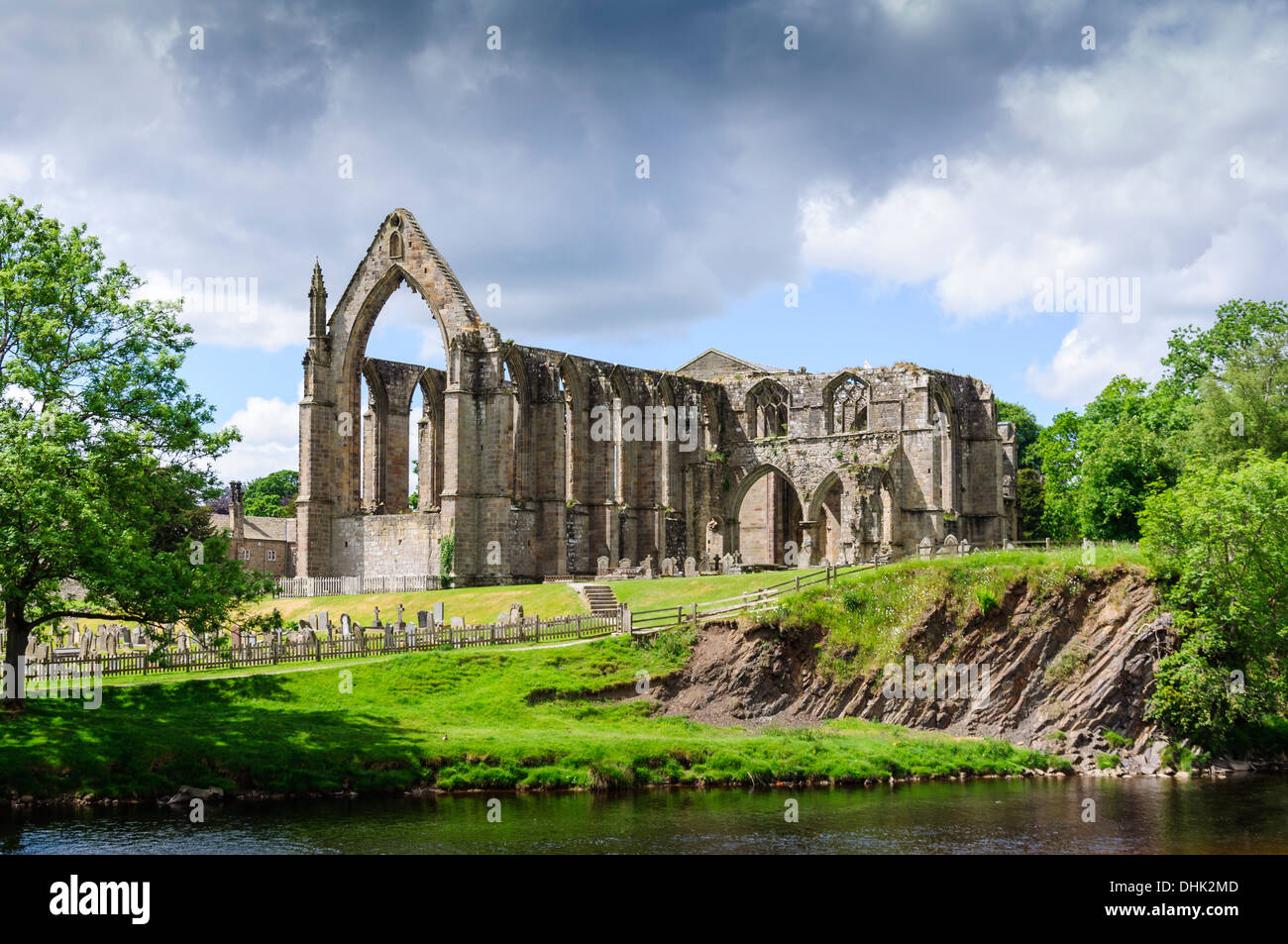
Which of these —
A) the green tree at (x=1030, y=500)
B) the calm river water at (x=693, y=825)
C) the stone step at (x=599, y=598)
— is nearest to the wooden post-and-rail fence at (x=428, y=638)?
the stone step at (x=599, y=598)

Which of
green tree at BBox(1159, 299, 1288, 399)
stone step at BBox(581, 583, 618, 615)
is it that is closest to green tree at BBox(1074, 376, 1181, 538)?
green tree at BBox(1159, 299, 1288, 399)

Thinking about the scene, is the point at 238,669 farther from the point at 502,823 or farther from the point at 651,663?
the point at 502,823

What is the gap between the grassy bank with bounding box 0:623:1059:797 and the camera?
91.7 ft

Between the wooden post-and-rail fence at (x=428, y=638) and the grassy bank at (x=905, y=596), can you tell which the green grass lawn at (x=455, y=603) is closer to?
the wooden post-and-rail fence at (x=428, y=638)

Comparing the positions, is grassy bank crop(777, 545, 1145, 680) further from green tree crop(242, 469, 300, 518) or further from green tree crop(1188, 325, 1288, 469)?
green tree crop(242, 469, 300, 518)

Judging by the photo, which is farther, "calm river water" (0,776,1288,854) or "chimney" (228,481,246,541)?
"chimney" (228,481,246,541)

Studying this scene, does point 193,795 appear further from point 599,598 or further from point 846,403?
point 846,403

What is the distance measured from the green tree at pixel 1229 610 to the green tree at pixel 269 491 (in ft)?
314

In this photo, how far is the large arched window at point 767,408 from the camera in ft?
225

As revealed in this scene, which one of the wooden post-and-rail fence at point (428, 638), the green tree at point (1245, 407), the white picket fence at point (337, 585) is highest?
the green tree at point (1245, 407)

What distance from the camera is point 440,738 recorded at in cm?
3077

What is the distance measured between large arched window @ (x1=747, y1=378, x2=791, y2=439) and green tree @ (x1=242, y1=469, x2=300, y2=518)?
2554 inches

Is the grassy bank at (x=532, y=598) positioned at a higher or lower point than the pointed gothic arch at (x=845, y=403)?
lower

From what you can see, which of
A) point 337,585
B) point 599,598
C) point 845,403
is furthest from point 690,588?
point 845,403
